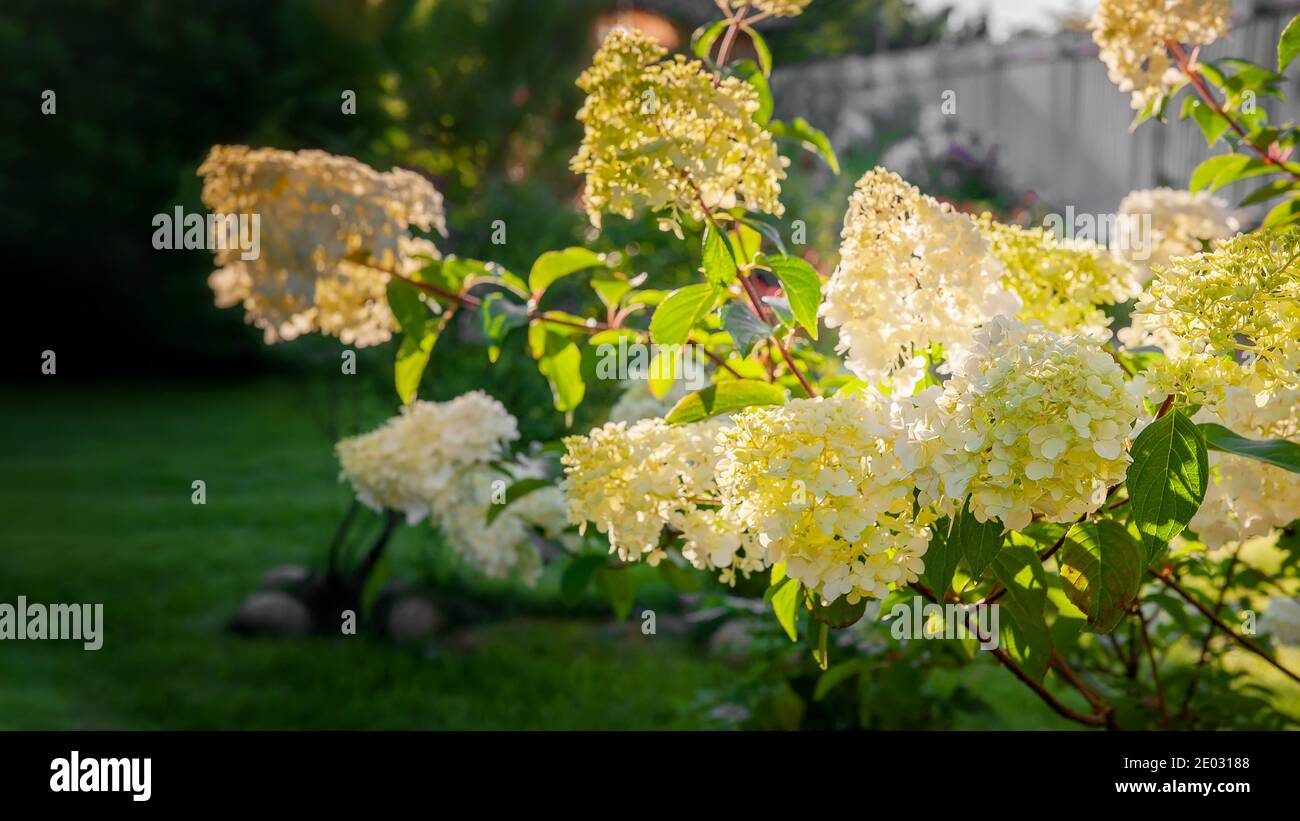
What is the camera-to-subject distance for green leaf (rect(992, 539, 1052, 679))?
1155mm

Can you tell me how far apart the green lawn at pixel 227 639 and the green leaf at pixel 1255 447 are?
1501 millimetres

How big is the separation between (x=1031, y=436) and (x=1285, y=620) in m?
1.22

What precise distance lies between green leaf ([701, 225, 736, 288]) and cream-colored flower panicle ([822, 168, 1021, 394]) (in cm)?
11

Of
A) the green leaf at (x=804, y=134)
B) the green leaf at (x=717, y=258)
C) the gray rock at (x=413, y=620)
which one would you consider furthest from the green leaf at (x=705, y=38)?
the gray rock at (x=413, y=620)

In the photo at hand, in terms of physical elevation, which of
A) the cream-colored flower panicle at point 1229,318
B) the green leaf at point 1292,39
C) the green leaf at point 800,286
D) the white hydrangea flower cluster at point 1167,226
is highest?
the green leaf at point 1292,39

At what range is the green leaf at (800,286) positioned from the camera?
1.26 metres

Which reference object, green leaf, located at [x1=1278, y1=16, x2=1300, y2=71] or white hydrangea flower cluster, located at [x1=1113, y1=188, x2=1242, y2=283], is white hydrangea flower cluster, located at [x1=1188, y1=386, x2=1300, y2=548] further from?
white hydrangea flower cluster, located at [x1=1113, y1=188, x2=1242, y2=283]

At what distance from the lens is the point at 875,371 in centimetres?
127

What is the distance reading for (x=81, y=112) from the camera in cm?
697

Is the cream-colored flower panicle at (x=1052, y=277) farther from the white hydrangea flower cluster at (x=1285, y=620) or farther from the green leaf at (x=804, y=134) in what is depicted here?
the white hydrangea flower cluster at (x=1285, y=620)

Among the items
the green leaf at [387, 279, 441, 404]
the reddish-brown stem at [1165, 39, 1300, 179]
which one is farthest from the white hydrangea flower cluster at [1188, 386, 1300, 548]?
the green leaf at [387, 279, 441, 404]

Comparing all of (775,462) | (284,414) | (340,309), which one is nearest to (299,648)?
(340,309)

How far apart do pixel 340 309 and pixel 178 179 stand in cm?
551
